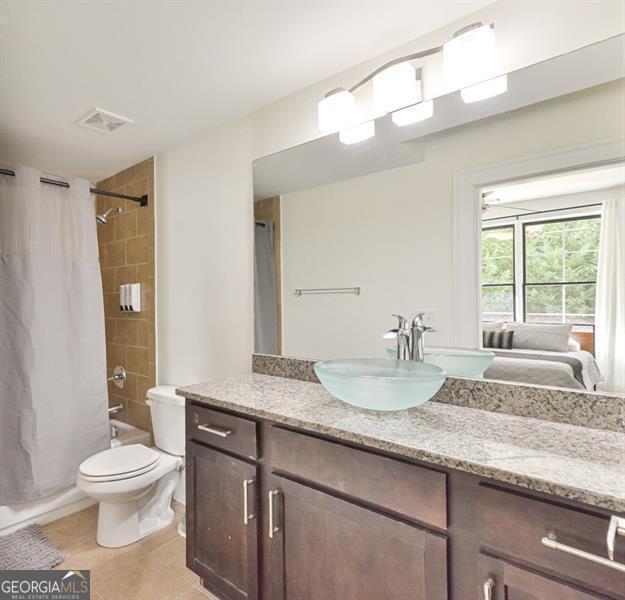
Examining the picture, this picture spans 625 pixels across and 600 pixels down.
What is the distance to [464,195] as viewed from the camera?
1.39 m

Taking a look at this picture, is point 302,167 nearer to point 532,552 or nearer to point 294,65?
point 294,65

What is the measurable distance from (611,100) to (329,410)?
1249 millimetres

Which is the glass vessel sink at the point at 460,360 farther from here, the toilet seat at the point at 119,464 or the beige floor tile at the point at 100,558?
the beige floor tile at the point at 100,558

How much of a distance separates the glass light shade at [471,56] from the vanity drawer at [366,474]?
48.7 inches

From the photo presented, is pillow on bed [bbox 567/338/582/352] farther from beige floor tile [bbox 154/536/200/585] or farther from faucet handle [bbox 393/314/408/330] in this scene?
beige floor tile [bbox 154/536/200/585]

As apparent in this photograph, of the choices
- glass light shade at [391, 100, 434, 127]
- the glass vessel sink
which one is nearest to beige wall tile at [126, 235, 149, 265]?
glass light shade at [391, 100, 434, 127]

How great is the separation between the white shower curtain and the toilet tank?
1957mm

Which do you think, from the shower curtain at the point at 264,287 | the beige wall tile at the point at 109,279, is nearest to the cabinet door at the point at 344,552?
the shower curtain at the point at 264,287

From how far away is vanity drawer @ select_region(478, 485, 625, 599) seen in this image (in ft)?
2.38

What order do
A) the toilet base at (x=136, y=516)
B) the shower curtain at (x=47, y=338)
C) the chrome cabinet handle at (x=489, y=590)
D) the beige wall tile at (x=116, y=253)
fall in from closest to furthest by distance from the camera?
the chrome cabinet handle at (x=489, y=590), the toilet base at (x=136, y=516), the shower curtain at (x=47, y=338), the beige wall tile at (x=116, y=253)

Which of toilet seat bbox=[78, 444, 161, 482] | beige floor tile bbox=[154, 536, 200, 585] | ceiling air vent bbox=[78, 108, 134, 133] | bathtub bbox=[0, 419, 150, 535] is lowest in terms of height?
beige floor tile bbox=[154, 536, 200, 585]

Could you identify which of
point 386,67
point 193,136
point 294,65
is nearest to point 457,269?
point 386,67

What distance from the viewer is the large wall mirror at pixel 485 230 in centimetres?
114

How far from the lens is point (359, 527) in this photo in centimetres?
104
